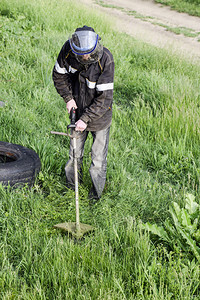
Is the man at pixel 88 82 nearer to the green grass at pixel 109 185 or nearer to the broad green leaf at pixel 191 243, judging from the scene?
the green grass at pixel 109 185

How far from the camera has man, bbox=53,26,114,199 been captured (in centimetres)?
275

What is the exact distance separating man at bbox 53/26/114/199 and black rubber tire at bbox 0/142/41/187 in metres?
0.57

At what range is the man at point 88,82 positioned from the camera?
2754 millimetres

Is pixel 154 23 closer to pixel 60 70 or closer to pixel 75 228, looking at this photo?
pixel 60 70

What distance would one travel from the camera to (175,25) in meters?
11.5

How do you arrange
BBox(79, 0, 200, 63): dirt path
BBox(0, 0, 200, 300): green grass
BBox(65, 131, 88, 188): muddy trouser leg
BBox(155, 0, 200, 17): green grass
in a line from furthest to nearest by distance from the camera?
BBox(155, 0, 200, 17): green grass
BBox(79, 0, 200, 63): dirt path
BBox(65, 131, 88, 188): muddy trouser leg
BBox(0, 0, 200, 300): green grass

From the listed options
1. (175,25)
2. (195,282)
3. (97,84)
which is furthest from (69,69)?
(175,25)

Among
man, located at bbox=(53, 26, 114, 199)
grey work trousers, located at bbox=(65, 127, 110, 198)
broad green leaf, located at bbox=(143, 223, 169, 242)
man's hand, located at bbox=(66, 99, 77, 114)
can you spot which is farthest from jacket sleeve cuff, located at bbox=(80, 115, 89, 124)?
broad green leaf, located at bbox=(143, 223, 169, 242)

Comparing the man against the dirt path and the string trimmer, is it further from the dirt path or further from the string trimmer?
the dirt path

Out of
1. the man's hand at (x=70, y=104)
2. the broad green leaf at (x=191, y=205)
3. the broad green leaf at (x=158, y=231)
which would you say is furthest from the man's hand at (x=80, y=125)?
the broad green leaf at (x=191, y=205)

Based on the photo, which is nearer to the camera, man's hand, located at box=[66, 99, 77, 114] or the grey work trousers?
man's hand, located at box=[66, 99, 77, 114]

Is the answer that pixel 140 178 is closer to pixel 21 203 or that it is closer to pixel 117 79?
pixel 21 203

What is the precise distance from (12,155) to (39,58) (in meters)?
3.35

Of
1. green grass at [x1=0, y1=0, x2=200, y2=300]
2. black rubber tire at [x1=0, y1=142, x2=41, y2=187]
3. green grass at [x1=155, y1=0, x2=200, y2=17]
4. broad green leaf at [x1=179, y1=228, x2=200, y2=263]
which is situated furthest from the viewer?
green grass at [x1=155, y1=0, x2=200, y2=17]
